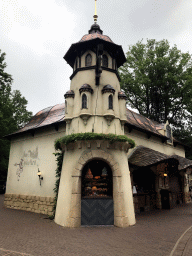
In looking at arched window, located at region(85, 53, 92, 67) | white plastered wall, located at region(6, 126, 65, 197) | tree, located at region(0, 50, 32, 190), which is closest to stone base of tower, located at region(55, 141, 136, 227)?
white plastered wall, located at region(6, 126, 65, 197)

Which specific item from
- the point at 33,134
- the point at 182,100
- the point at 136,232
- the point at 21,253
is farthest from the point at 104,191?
the point at 182,100

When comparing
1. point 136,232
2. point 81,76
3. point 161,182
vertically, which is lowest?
point 136,232

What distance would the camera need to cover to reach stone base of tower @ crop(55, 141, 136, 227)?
8781mm

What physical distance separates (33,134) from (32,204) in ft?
15.3

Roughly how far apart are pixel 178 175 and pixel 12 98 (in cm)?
2363

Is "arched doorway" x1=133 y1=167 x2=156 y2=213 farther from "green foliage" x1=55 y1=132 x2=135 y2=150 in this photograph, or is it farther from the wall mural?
the wall mural

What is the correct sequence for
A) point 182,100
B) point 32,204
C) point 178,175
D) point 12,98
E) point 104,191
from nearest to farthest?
point 104,191 < point 32,204 < point 178,175 < point 182,100 < point 12,98

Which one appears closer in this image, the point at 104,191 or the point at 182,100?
the point at 104,191

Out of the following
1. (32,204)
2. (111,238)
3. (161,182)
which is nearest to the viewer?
(111,238)

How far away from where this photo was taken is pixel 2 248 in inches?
232

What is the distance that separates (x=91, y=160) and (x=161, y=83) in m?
18.8

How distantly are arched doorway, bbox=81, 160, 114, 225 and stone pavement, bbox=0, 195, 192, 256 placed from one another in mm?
410

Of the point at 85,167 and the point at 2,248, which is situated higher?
the point at 85,167

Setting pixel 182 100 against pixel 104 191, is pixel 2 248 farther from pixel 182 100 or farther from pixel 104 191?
pixel 182 100
